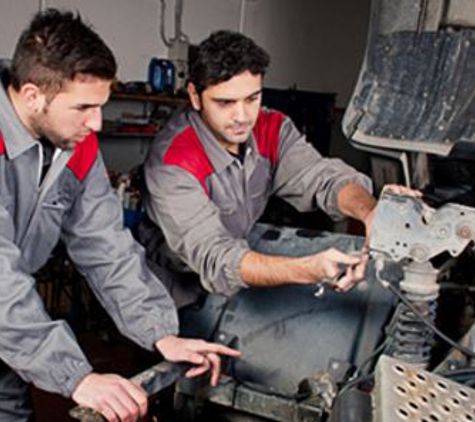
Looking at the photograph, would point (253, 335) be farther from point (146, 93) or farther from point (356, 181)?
point (146, 93)

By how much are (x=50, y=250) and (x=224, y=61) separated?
0.56 metres

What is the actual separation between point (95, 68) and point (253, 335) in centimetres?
63

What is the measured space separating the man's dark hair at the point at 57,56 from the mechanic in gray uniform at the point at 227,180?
13.9 inches

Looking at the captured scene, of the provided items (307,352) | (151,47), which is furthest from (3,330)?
(151,47)

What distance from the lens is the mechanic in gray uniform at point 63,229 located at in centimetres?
110

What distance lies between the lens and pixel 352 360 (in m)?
1.31

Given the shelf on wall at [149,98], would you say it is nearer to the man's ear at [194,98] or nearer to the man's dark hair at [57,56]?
the man's ear at [194,98]

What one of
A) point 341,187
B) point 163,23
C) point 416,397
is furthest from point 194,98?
point 163,23

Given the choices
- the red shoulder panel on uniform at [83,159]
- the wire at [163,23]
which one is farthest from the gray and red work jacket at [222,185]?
the wire at [163,23]

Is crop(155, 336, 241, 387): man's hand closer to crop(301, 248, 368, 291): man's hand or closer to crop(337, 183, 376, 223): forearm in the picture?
crop(301, 248, 368, 291): man's hand

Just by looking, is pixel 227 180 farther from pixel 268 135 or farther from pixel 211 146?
pixel 268 135

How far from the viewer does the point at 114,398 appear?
1.01 m

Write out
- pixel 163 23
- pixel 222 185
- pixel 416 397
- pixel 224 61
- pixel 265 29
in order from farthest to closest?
pixel 265 29 < pixel 163 23 < pixel 222 185 < pixel 224 61 < pixel 416 397

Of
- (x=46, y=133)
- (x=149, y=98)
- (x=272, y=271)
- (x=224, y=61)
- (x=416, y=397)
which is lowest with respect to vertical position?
(x=149, y=98)
